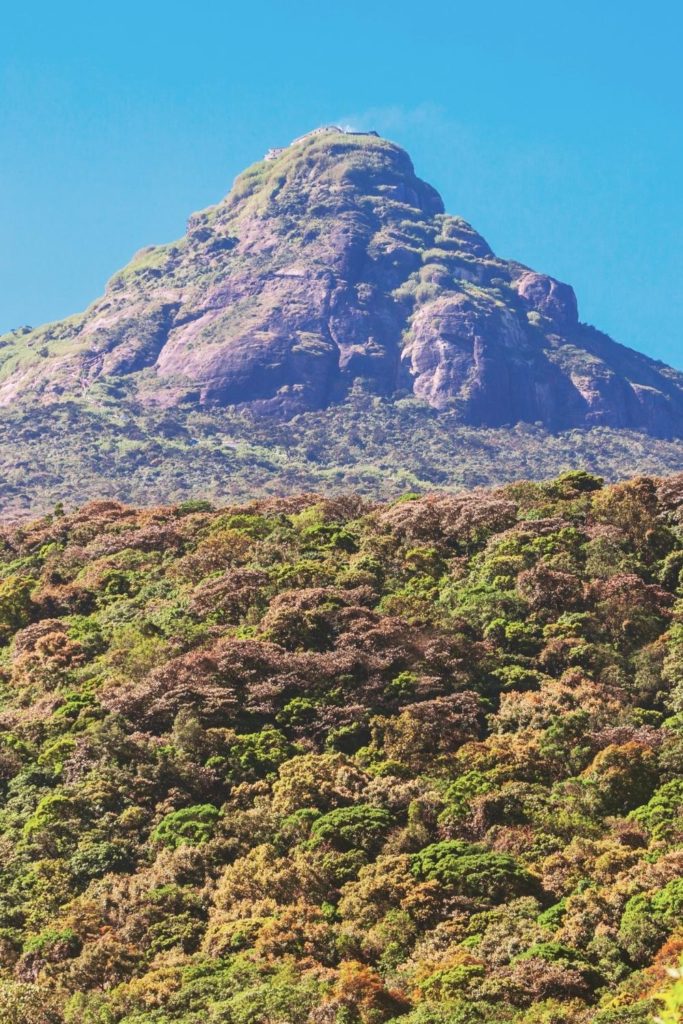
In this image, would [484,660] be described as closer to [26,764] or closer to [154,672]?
[154,672]

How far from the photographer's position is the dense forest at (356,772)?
121ft

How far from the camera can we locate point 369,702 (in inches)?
2131

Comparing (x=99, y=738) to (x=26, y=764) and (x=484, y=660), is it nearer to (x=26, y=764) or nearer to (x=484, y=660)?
(x=26, y=764)

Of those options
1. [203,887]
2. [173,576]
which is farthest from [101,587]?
[203,887]

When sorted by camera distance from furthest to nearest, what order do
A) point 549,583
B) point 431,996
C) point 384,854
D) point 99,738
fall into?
1. point 549,583
2. point 99,738
3. point 384,854
4. point 431,996

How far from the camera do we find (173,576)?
71.4 metres

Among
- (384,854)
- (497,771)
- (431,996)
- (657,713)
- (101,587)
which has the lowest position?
(431,996)

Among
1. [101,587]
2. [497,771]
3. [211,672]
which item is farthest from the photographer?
[101,587]

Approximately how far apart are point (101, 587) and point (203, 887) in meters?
29.6

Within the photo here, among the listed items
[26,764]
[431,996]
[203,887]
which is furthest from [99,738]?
[431,996]

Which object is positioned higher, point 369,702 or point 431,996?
point 369,702

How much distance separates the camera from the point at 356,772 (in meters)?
48.7

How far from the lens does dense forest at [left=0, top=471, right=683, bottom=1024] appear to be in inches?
1457

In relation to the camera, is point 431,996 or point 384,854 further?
point 384,854
